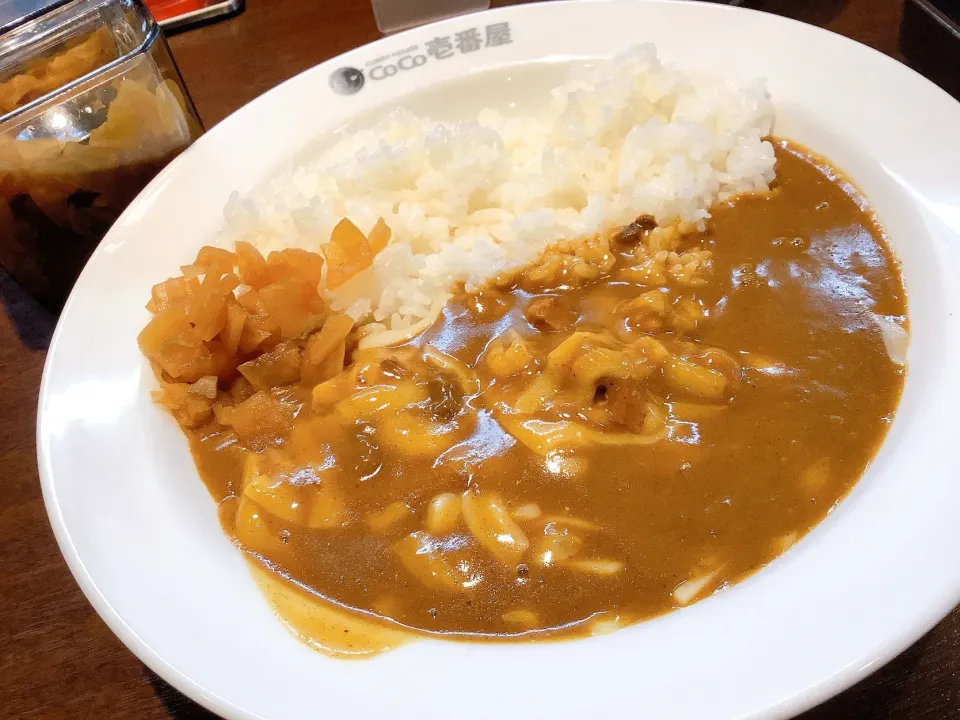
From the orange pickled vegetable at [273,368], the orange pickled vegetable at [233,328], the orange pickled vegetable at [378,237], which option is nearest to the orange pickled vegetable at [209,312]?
the orange pickled vegetable at [233,328]

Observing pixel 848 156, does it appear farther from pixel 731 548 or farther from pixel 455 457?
pixel 455 457

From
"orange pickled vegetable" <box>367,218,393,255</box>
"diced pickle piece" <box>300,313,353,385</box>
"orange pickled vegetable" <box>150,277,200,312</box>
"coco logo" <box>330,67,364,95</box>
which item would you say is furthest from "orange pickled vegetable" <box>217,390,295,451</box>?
"coco logo" <box>330,67,364,95</box>

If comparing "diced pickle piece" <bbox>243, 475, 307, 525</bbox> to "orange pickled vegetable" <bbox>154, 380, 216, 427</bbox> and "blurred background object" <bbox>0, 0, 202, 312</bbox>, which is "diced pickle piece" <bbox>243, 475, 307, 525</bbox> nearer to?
"orange pickled vegetable" <bbox>154, 380, 216, 427</bbox>

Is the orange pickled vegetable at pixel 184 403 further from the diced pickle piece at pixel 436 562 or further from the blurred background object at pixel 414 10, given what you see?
the blurred background object at pixel 414 10

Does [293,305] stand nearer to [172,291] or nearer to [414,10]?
[172,291]

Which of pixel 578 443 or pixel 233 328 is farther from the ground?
pixel 233 328

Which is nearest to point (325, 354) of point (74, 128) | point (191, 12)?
point (74, 128)

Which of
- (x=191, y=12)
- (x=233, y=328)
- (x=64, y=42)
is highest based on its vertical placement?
(x=64, y=42)

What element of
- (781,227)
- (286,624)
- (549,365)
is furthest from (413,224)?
(286,624)
